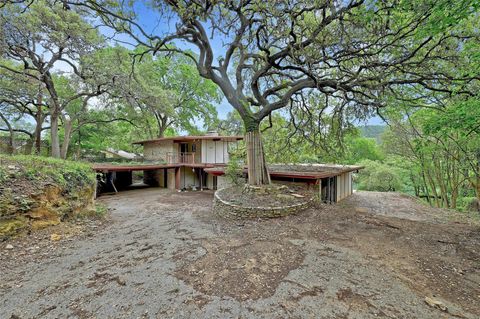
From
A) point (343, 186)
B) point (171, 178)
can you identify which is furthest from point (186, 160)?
point (343, 186)

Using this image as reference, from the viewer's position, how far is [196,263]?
156 inches

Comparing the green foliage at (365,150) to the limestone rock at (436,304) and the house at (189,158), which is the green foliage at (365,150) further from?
the limestone rock at (436,304)

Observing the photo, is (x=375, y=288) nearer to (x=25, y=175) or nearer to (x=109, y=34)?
(x=25, y=175)

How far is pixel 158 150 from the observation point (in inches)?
663

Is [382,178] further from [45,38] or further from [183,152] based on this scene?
[45,38]

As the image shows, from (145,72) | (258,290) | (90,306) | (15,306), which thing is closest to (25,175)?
(15,306)

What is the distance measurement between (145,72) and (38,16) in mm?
6085

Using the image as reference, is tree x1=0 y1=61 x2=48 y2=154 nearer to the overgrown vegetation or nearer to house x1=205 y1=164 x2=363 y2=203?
the overgrown vegetation

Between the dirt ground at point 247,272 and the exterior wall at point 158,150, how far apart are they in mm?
10265

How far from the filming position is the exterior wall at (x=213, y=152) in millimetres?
15812

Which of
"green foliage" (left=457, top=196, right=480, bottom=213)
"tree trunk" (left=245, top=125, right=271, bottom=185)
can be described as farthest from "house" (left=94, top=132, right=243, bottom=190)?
"green foliage" (left=457, top=196, right=480, bottom=213)

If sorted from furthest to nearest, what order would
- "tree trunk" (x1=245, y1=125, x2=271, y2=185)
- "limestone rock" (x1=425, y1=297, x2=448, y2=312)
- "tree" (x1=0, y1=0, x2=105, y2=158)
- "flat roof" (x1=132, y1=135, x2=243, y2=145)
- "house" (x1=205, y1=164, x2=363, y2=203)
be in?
"flat roof" (x1=132, y1=135, x2=243, y2=145), "house" (x1=205, y1=164, x2=363, y2=203), "tree" (x1=0, y1=0, x2=105, y2=158), "tree trunk" (x1=245, y1=125, x2=271, y2=185), "limestone rock" (x1=425, y1=297, x2=448, y2=312)

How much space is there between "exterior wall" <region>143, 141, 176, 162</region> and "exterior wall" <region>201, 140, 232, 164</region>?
246cm

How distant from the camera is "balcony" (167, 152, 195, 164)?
1554cm
